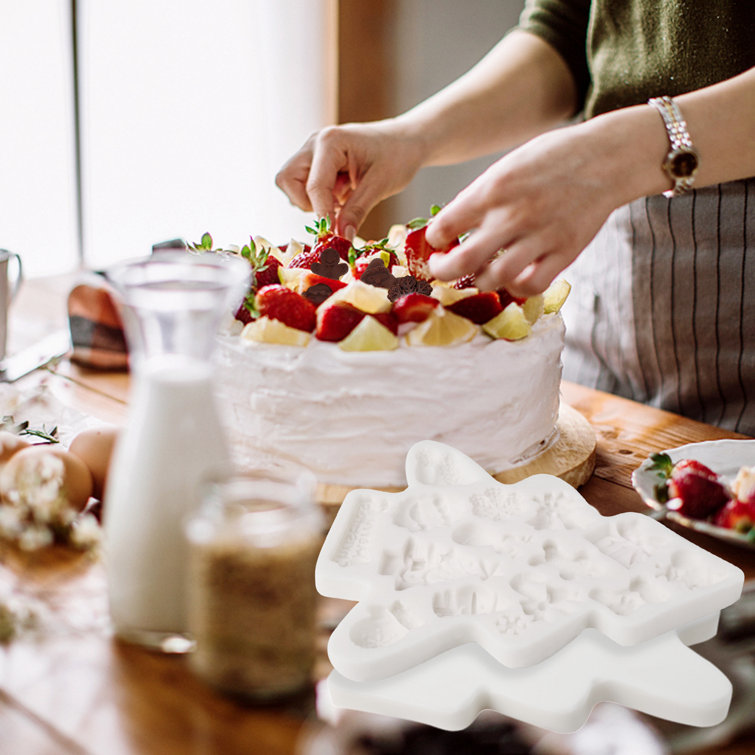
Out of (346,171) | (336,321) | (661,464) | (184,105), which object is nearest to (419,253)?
(336,321)

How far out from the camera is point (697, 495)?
1073 mm

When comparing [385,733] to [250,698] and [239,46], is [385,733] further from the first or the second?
[239,46]

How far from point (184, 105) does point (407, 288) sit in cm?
349

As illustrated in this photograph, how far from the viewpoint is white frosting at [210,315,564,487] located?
4.02 feet

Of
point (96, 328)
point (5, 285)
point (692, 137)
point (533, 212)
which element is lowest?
point (96, 328)

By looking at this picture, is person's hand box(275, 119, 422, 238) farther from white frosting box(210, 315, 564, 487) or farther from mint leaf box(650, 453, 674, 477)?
mint leaf box(650, 453, 674, 477)

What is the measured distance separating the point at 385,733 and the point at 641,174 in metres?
0.85

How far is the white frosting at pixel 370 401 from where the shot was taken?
123 centimetres

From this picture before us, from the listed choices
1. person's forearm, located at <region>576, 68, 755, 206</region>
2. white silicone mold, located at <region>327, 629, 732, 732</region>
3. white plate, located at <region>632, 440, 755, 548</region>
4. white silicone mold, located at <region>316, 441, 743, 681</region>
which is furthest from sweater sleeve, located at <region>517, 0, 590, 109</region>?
white silicone mold, located at <region>327, 629, 732, 732</region>

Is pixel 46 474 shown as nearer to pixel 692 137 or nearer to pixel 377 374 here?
pixel 377 374

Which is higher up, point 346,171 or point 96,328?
point 346,171

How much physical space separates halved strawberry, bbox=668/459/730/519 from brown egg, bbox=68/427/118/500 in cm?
71

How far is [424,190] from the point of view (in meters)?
3.90

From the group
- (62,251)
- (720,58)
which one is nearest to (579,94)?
(720,58)
